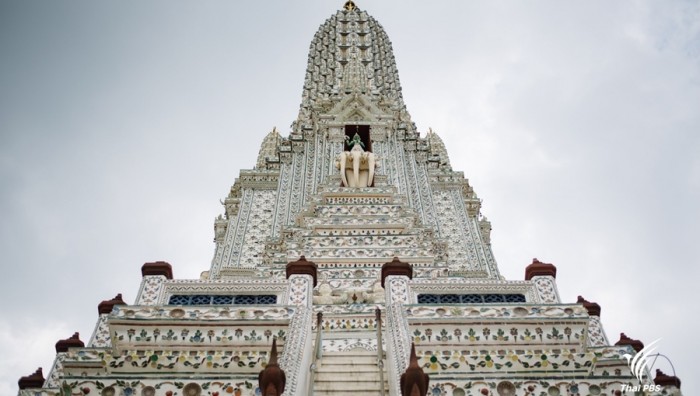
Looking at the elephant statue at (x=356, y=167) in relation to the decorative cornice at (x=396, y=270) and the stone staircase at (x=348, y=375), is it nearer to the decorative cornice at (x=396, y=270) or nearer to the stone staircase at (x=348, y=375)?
the decorative cornice at (x=396, y=270)

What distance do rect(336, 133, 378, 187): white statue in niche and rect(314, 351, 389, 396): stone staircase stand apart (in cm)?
828

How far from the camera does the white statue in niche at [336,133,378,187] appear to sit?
54.9 ft

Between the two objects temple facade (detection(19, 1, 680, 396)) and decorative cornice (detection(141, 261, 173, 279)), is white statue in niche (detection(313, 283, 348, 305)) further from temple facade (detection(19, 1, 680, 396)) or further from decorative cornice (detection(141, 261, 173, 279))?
decorative cornice (detection(141, 261, 173, 279))

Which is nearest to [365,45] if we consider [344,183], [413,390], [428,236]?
[344,183]

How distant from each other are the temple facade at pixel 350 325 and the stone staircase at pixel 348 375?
0.07 feet

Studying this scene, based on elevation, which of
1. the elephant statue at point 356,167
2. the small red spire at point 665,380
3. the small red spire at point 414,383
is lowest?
the small red spire at point 414,383

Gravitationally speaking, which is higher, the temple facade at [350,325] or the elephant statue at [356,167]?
the elephant statue at [356,167]

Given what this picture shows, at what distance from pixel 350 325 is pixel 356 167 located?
674cm

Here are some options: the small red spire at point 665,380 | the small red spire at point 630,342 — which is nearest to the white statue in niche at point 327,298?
the small red spire at point 630,342

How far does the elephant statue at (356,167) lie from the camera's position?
16.7 m

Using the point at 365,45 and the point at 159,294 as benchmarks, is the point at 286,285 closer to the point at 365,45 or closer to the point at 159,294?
the point at 159,294

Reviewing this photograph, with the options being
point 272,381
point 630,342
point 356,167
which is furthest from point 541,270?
point 356,167

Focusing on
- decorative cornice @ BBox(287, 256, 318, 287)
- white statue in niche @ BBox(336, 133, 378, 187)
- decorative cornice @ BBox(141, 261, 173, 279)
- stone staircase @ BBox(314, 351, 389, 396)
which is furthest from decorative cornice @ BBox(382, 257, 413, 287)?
white statue in niche @ BBox(336, 133, 378, 187)

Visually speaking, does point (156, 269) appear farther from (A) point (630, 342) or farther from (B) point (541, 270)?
(A) point (630, 342)
